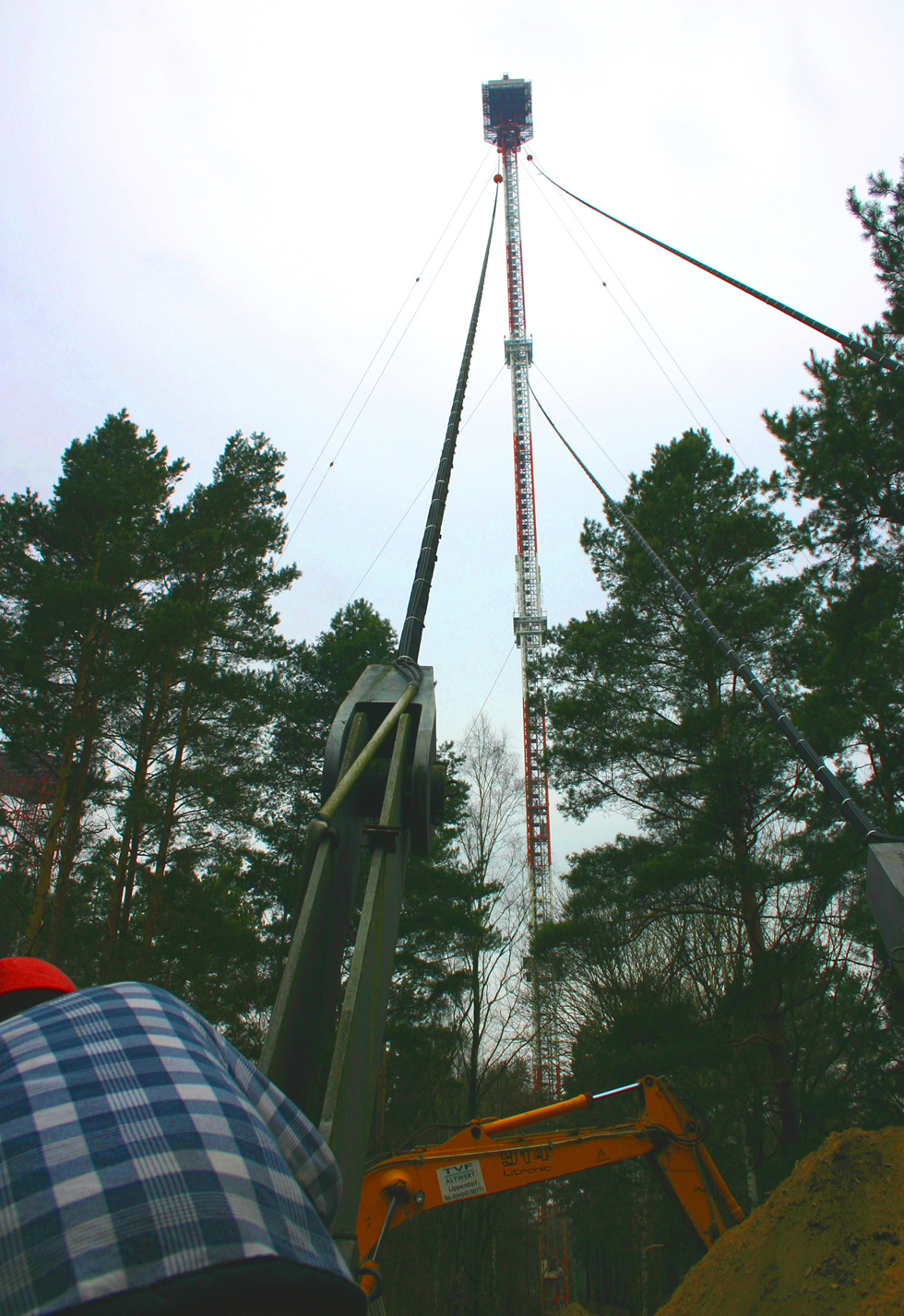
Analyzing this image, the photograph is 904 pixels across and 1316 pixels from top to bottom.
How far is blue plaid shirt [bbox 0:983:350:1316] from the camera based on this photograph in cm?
70

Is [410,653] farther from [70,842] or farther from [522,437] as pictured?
[522,437]

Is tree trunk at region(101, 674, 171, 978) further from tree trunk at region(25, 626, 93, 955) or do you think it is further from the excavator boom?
the excavator boom

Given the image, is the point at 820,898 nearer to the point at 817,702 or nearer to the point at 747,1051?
the point at 817,702

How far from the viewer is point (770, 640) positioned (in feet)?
49.9

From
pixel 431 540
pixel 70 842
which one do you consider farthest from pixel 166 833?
pixel 431 540

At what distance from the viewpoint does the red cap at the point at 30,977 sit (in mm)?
1090

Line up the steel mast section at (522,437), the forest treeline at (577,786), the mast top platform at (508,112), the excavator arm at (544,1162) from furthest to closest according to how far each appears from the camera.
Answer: the mast top platform at (508,112) < the steel mast section at (522,437) < the forest treeline at (577,786) < the excavator arm at (544,1162)

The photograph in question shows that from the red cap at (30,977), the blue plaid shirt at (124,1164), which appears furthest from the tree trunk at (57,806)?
the blue plaid shirt at (124,1164)

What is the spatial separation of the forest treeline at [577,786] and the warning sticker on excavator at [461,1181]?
5810 millimetres

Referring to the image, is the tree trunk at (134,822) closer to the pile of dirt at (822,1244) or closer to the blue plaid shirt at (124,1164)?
the pile of dirt at (822,1244)

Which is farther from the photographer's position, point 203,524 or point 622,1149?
point 203,524

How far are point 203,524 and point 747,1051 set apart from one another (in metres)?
16.8

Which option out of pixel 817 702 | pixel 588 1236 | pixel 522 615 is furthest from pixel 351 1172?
pixel 522 615

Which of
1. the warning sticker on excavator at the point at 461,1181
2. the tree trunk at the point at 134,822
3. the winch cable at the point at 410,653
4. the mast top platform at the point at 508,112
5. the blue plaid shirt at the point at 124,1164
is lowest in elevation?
the warning sticker on excavator at the point at 461,1181
